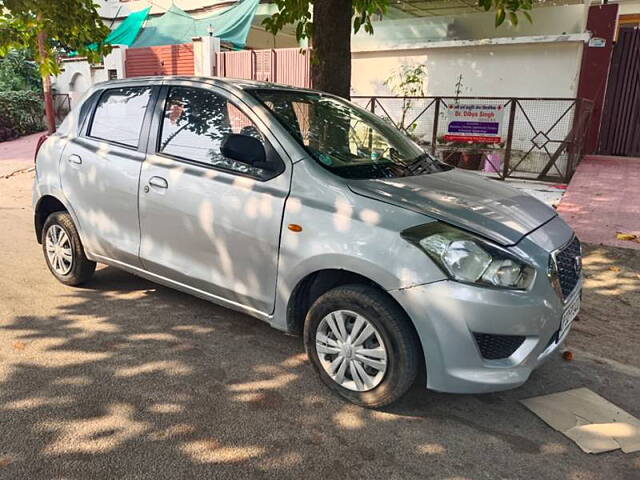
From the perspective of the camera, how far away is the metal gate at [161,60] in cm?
1575

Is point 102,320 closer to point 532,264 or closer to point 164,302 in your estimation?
point 164,302

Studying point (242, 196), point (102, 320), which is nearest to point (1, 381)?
point (102, 320)

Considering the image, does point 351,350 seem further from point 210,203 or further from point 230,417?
point 210,203

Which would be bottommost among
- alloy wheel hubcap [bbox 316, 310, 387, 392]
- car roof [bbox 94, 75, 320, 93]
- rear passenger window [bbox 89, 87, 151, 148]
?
alloy wheel hubcap [bbox 316, 310, 387, 392]

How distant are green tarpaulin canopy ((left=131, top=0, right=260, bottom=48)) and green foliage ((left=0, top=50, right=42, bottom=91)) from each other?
4.81 meters

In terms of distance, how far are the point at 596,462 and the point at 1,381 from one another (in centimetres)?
331

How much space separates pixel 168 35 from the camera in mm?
17297

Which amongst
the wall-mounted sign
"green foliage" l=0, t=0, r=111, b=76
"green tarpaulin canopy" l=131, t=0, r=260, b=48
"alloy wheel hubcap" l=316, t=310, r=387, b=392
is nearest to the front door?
"alloy wheel hubcap" l=316, t=310, r=387, b=392

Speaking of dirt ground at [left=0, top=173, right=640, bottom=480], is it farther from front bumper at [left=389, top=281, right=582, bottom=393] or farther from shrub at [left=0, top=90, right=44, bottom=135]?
shrub at [left=0, top=90, right=44, bottom=135]

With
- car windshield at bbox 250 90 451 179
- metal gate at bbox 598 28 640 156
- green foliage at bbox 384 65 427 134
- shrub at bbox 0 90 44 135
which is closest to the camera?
car windshield at bbox 250 90 451 179

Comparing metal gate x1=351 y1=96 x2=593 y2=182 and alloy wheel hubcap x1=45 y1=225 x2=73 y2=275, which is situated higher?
metal gate x1=351 y1=96 x2=593 y2=182

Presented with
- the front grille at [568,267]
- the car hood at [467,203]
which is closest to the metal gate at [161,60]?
the car hood at [467,203]

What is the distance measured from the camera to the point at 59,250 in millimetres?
4703

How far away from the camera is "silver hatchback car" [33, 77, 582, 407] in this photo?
108 inches
